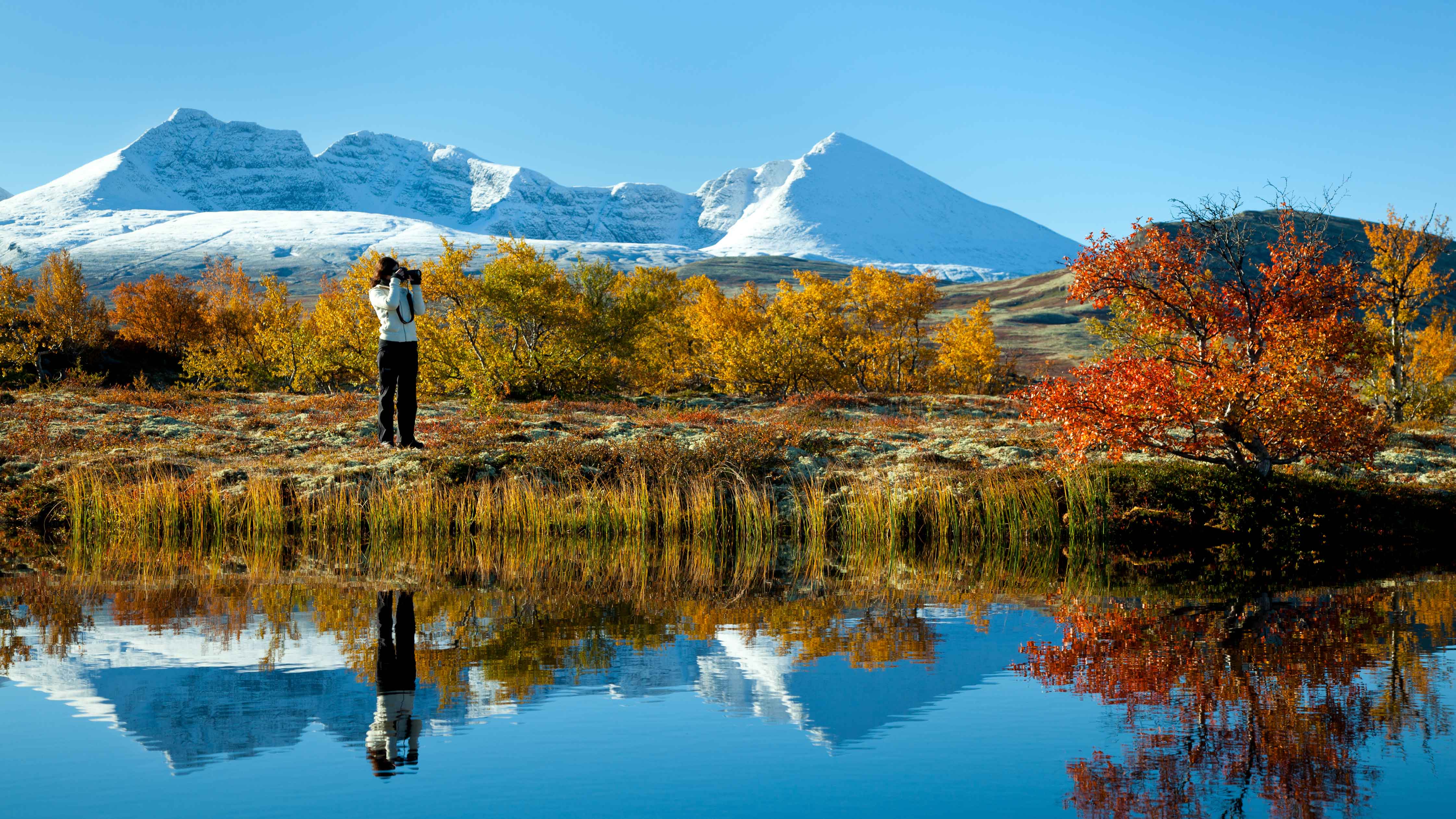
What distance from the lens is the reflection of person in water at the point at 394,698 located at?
5.83 meters

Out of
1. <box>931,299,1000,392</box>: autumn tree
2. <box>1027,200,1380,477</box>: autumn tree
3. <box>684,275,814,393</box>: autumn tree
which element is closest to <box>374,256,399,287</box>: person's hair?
<box>1027,200,1380,477</box>: autumn tree

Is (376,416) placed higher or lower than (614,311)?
lower

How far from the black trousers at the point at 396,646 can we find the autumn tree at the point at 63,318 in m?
39.5

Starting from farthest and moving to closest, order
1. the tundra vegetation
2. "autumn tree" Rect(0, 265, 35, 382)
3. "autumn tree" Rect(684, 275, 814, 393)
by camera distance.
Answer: "autumn tree" Rect(0, 265, 35, 382) < "autumn tree" Rect(684, 275, 814, 393) < the tundra vegetation

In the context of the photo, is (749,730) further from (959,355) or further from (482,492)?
(959,355)

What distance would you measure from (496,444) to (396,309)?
3.83 m

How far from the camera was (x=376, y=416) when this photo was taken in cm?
2300

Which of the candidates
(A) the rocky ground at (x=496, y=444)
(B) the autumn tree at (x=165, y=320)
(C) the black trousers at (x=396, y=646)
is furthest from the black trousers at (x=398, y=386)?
(B) the autumn tree at (x=165, y=320)

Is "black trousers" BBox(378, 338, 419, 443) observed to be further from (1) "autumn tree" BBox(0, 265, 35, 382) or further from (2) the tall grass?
(1) "autumn tree" BBox(0, 265, 35, 382)

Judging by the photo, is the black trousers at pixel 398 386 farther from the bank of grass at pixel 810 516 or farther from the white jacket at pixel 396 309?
the bank of grass at pixel 810 516

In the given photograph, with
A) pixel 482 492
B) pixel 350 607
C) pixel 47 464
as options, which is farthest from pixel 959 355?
pixel 350 607

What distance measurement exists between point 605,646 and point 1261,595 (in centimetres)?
735

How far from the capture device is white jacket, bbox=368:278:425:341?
16.3m

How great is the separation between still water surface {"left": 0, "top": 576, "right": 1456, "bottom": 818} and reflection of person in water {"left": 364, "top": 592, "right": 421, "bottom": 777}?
0.09ft
